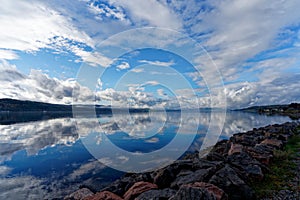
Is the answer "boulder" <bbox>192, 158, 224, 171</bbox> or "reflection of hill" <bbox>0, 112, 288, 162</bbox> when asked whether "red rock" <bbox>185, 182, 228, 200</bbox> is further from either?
"reflection of hill" <bbox>0, 112, 288, 162</bbox>

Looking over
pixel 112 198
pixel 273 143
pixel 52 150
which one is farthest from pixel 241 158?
pixel 52 150

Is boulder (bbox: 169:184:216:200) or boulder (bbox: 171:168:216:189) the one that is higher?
boulder (bbox: 169:184:216:200)

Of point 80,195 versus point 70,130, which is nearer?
point 80,195

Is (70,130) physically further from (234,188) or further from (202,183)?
(234,188)

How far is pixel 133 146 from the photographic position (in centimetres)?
3156

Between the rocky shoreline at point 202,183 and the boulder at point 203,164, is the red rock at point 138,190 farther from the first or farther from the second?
the boulder at point 203,164

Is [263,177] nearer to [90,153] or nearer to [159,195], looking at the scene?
[159,195]

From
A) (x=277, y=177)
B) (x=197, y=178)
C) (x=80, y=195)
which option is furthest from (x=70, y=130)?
(x=277, y=177)

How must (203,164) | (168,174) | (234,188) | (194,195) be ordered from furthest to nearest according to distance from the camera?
(203,164) < (168,174) < (234,188) < (194,195)

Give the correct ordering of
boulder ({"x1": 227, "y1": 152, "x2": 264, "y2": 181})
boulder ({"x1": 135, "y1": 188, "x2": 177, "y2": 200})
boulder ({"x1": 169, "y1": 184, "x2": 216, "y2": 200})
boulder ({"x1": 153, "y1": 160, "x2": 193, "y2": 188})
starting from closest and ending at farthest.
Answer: boulder ({"x1": 169, "y1": 184, "x2": 216, "y2": 200}) < boulder ({"x1": 135, "y1": 188, "x2": 177, "y2": 200}) < boulder ({"x1": 227, "y1": 152, "x2": 264, "y2": 181}) < boulder ({"x1": 153, "y1": 160, "x2": 193, "y2": 188})

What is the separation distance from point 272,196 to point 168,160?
601 inches

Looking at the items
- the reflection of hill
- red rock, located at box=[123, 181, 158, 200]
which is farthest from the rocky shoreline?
the reflection of hill

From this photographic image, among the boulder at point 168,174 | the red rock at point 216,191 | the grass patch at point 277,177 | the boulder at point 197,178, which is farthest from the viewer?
the boulder at point 168,174

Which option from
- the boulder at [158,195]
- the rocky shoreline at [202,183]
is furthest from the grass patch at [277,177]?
the boulder at [158,195]
